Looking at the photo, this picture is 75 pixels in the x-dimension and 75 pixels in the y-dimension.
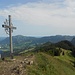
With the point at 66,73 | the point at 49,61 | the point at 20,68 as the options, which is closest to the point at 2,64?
the point at 20,68

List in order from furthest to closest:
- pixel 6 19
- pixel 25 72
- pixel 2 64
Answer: pixel 6 19, pixel 2 64, pixel 25 72

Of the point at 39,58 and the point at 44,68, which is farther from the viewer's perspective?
the point at 39,58

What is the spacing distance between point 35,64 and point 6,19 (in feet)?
29.1

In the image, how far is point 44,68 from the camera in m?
26.6

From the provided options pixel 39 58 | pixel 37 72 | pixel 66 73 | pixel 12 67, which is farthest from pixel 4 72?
pixel 66 73

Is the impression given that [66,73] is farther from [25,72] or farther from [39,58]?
[25,72]

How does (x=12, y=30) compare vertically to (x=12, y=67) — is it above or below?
above

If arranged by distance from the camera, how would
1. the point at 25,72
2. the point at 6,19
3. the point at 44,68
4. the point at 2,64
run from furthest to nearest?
1. the point at 6,19
2. the point at 2,64
3. the point at 44,68
4. the point at 25,72

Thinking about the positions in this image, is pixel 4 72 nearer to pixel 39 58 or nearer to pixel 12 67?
pixel 12 67

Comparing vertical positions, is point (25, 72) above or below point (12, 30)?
below

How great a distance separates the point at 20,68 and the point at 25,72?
1104 mm

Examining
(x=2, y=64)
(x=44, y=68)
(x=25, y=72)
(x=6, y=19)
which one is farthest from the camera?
(x=6, y=19)

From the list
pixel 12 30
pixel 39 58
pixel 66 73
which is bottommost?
pixel 66 73

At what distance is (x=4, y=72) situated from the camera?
25.2 meters
